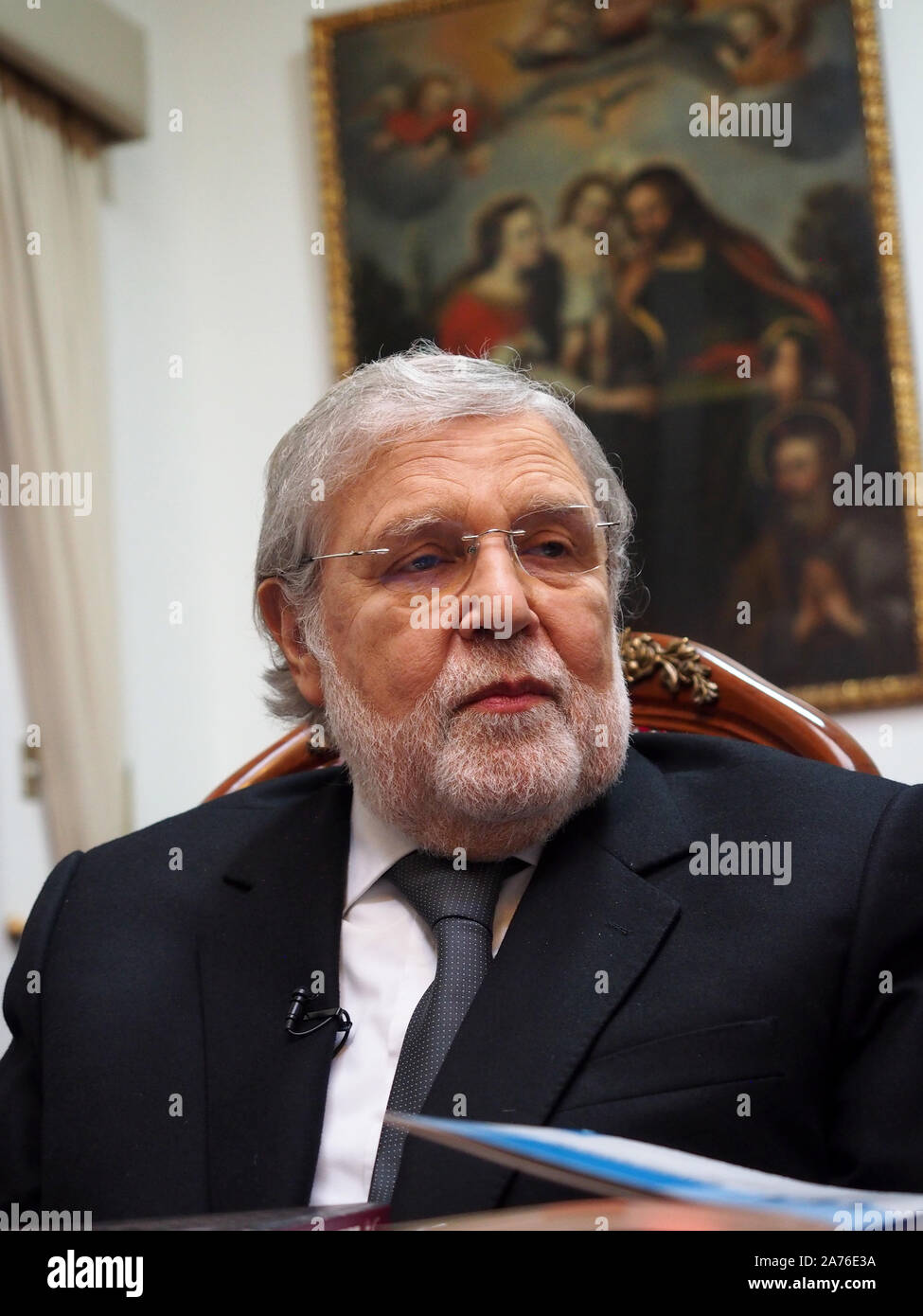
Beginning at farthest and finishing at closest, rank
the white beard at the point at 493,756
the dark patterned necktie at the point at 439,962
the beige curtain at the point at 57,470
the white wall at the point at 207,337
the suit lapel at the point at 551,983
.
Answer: the white wall at the point at 207,337
the beige curtain at the point at 57,470
the white beard at the point at 493,756
the dark patterned necktie at the point at 439,962
the suit lapel at the point at 551,983

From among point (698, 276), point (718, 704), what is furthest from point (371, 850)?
point (698, 276)

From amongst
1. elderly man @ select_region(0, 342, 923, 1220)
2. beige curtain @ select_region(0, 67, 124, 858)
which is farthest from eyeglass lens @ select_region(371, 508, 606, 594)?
beige curtain @ select_region(0, 67, 124, 858)

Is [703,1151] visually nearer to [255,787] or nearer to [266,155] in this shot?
[255,787]

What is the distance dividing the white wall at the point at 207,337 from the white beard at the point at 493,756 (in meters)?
3.11

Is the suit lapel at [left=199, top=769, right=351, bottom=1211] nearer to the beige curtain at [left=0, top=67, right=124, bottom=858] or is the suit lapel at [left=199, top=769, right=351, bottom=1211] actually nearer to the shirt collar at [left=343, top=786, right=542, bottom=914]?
the shirt collar at [left=343, top=786, right=542, bottom=914]

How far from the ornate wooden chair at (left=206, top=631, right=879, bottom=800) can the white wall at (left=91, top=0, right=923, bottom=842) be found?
2603mm

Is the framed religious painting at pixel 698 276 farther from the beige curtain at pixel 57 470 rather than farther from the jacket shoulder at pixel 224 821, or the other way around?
the jacket shoulder at pixel 224 821

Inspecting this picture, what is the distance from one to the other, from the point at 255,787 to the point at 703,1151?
1.19 m

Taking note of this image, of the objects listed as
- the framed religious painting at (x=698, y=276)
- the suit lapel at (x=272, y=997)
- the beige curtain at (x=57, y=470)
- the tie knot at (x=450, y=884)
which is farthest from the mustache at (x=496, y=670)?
the beige curtain at (x=57, y=470)

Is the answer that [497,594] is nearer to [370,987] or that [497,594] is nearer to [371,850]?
[371,850]

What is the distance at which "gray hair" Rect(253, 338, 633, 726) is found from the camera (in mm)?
2207

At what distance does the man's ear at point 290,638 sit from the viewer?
240cm

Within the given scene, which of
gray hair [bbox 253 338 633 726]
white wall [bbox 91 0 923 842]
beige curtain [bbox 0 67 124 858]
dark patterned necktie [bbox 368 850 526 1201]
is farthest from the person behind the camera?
white wall [bbox 91 0 923 842]

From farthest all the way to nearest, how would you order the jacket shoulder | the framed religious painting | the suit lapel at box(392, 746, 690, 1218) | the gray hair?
the framed religious painting
the jacket shoulder
the gray hair
the suit lapel at box(392, 746, 690, 1218)
